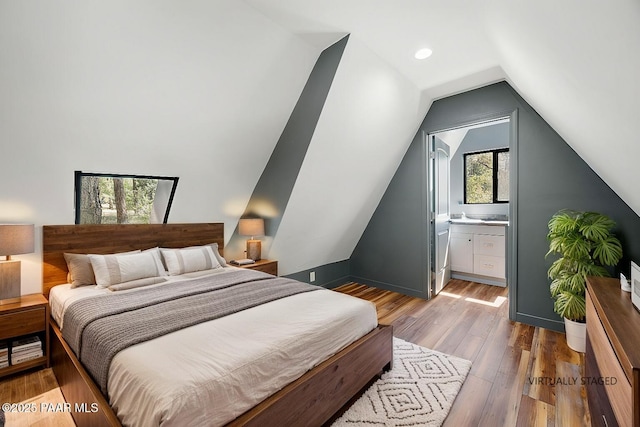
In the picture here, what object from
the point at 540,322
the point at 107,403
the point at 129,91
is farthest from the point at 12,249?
the point at 540,322

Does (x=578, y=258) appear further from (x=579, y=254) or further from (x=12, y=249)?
(x=12, y=249)

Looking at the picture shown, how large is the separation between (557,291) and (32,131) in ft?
14.2

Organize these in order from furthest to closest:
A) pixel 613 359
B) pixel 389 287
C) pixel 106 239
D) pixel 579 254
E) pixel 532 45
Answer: pixel 389 287 < pixel 106 239 < pixel 579 254 < pixel 532 45 < pixel 613 359

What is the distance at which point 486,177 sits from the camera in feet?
16.1

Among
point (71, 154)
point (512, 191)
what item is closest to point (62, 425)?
point (71, 154)

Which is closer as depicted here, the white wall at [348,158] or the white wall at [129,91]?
the white wall at [129,91]

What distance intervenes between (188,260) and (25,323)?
1188mm

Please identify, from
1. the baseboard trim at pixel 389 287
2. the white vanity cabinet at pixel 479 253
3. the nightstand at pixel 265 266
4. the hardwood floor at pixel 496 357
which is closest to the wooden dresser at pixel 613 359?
the hardwood floor at pixel 496 357

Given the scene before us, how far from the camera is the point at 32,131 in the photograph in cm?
207

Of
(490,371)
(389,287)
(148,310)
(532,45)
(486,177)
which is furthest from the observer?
(486,177)

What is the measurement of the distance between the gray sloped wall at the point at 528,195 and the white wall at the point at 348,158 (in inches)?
13.5

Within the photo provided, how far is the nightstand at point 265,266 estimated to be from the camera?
11.1ft

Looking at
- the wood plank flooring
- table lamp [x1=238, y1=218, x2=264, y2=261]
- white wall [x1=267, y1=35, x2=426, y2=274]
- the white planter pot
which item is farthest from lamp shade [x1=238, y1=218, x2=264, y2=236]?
the white planter pot

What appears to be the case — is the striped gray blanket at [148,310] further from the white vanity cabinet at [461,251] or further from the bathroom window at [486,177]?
the bathroom window at [486,177]
